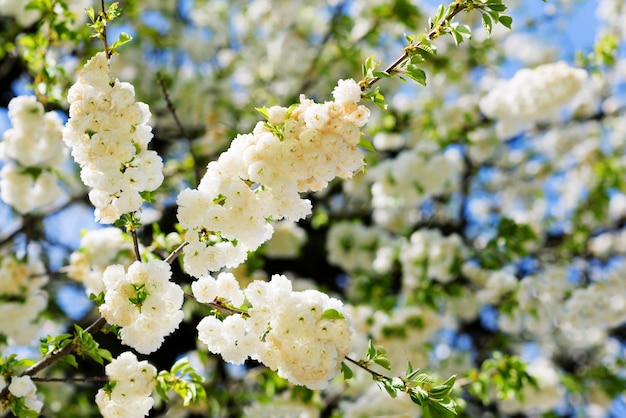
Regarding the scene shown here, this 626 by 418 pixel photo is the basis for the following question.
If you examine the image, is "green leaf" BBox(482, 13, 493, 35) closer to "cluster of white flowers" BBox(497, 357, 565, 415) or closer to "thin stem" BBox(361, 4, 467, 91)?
"thin stem" BBox(361, 4, 467, 91)

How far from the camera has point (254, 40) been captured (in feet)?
23.1

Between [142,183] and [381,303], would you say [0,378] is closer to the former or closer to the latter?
[142,183]

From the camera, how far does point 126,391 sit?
202 centimetres

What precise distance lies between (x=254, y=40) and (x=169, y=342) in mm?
3245

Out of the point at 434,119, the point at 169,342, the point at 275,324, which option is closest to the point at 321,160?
the point at 275,324

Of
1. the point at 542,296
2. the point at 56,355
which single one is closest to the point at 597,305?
the point at 542,296

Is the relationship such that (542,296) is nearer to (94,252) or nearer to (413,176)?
(413,176)

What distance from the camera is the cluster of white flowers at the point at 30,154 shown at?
10.4 ft

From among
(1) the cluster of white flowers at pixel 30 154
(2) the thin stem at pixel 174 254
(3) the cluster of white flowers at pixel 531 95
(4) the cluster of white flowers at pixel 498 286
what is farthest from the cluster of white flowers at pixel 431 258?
(2) the thin stem at pixel 174 254

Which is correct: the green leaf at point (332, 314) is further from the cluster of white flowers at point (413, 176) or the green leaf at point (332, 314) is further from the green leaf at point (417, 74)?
the cluster of white flowers at point (413, 176)

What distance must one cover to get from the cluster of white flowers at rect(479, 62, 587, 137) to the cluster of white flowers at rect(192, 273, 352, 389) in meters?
2.74

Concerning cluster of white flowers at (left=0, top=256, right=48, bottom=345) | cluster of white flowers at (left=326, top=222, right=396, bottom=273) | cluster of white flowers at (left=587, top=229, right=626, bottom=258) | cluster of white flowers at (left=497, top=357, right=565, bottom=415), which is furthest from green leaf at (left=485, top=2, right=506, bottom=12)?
cluster of white flowers at (left=587, top=229, right=626, bottom=258)

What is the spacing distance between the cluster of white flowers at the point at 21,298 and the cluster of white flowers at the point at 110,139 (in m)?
1.61

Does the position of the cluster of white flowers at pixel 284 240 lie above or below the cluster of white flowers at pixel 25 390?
above
